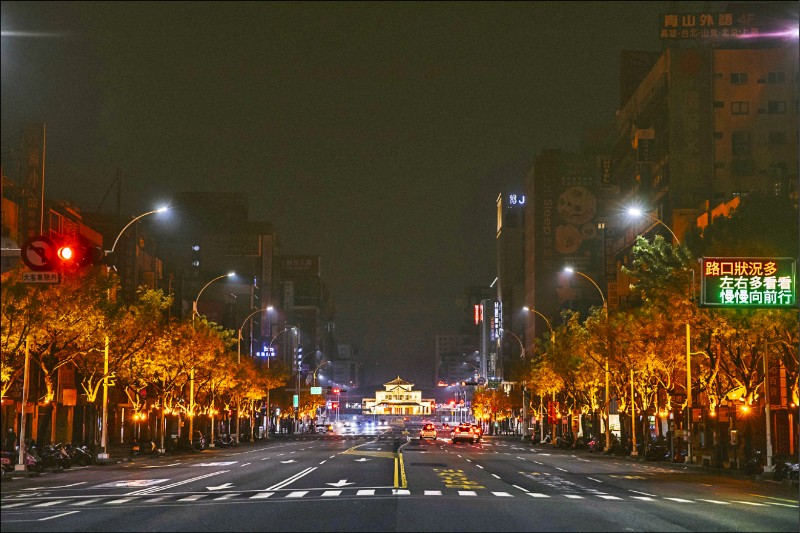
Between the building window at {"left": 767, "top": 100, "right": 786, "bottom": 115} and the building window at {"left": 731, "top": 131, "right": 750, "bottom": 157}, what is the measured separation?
326 centimetres

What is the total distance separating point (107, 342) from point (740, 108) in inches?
3110

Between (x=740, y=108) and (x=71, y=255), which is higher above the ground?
(x=740, y=108)

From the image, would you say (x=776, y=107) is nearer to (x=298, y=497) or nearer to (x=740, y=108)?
(x=740, y=108)

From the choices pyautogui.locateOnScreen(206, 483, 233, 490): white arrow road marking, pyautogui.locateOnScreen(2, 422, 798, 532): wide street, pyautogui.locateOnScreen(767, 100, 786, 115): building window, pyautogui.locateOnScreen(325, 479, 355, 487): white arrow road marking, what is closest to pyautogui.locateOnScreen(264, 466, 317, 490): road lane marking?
pyautogui.locateOnScreen(2, 422, 798, 532): wide street

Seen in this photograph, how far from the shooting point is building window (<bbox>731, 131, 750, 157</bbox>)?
116375 millimetres

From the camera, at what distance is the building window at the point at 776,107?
11681cm

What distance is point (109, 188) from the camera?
120m

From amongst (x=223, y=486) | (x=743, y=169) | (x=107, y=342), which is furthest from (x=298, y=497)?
(x=743, y=169)

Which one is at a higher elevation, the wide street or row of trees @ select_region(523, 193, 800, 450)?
row of trees @ select_region(523, 193, 800, 450)

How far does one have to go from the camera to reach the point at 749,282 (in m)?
38.1

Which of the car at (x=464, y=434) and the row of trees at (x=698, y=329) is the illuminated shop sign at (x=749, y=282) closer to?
the row of trees at (x=698, y=329)

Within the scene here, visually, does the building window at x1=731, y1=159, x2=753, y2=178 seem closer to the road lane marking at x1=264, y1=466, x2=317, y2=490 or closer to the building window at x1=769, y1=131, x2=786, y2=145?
the building window at x1=769, y1=131, x2=786, y2=145

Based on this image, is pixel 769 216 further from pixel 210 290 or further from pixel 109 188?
pixel 210 290

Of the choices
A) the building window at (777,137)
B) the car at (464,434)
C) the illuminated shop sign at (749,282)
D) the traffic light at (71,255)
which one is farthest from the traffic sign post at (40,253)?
the building window at (777,137)
